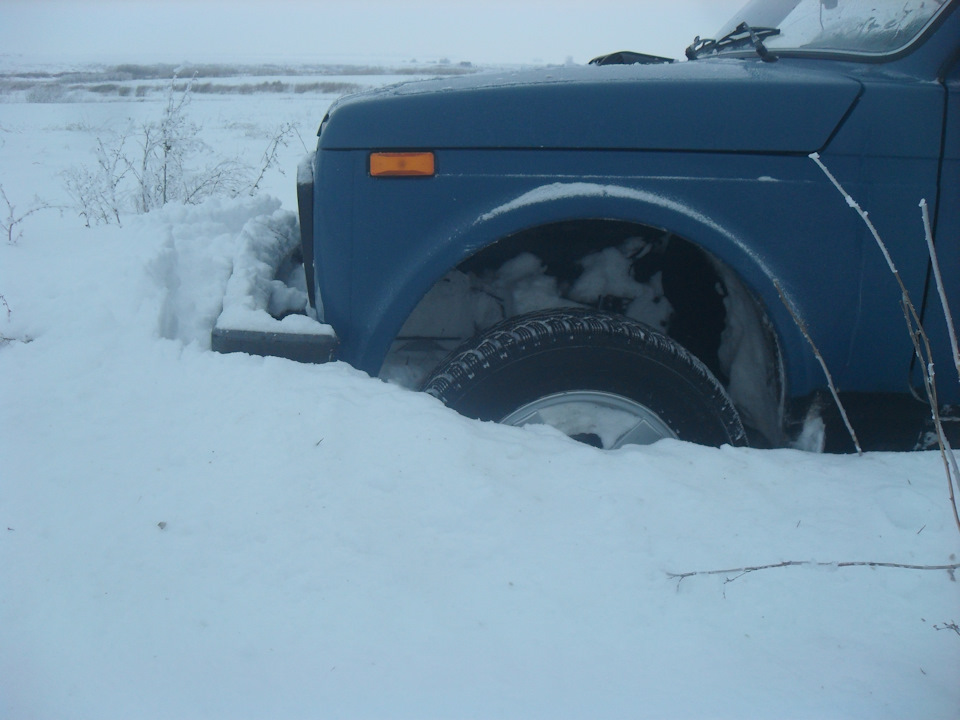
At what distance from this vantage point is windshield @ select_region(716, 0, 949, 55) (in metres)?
1.79

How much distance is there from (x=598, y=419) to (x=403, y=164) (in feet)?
Answer: 3.03

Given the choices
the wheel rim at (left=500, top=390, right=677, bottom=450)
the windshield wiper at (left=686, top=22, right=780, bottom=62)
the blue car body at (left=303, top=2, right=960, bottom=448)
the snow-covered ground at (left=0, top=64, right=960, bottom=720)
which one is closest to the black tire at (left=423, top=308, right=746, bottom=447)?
the wheel rim at (left=500, top=390, right=677, bottom=450)

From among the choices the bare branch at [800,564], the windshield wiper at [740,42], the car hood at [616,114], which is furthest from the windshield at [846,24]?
the bare branch at [800,564]

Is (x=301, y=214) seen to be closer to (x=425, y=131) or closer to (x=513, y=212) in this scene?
(x=425, y=131)

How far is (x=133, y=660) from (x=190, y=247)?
180cm

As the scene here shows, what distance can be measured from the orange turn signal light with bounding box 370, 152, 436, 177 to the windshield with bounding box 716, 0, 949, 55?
1241mm

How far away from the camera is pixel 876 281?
174 centimetres

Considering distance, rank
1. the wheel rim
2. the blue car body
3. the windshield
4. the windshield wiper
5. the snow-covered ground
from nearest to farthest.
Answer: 1. the snow-covered ground
2. the blue car body
3. the windshield
4. the wheel rim
5. the windshield wiper

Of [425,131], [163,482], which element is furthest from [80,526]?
[425,131]

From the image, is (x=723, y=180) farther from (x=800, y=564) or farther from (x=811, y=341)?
(x=800, y=564)

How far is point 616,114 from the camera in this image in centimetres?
172

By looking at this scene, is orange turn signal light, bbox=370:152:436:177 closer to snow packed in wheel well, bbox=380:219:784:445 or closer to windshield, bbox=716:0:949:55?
snow packed in wheel well, bbox=380:219:784:445

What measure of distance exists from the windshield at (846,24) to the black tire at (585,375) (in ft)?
3.32

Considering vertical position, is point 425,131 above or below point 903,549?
above
